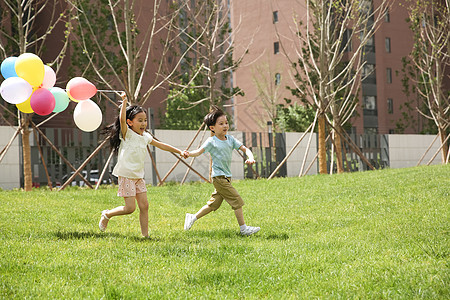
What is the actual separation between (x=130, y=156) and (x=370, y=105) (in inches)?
1246

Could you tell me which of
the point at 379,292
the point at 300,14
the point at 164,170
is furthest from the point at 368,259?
the point at 300,14

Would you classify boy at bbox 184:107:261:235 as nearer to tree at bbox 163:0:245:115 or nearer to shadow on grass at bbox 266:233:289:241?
shadow on grass at bbox 266:233:289:241

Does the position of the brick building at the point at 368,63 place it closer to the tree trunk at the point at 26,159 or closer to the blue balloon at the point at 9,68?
the tree trunk at the point at 26,159

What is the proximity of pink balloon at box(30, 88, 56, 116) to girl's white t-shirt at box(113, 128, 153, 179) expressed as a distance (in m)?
1.13

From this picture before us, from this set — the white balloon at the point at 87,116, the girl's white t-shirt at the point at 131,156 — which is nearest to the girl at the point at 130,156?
the girl's white t-shirt at the point at 131,156

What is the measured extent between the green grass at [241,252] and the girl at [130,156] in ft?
1.21

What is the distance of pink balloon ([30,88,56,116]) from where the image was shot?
5.99m

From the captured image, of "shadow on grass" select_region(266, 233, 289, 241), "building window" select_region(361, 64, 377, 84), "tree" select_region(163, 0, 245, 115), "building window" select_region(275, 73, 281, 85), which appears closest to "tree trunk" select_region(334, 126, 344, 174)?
"tree" select_region(163, 0, 245, 115)

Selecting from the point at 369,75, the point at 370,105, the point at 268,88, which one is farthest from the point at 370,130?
the point at 268,88

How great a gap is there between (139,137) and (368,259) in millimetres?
2957

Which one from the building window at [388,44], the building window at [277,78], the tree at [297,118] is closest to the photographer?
the tree at [297,118]

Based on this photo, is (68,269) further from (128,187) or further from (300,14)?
(300,14)

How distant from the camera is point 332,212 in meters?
7.42

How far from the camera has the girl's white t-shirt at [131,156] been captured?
18.5 ft
